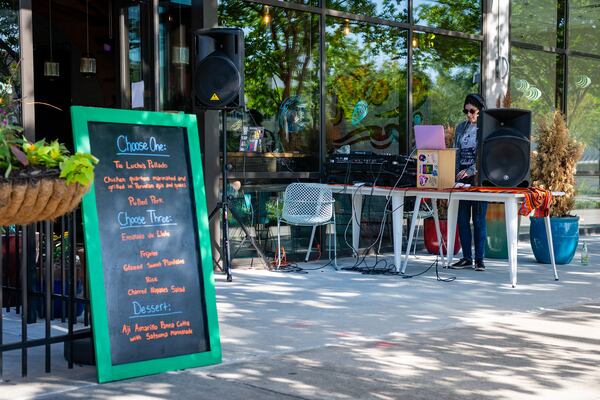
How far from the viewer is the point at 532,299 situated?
7668mm

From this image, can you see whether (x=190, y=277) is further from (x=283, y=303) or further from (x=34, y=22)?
(x=34, y=22)

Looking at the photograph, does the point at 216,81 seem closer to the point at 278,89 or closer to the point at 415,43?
the point at 278,89

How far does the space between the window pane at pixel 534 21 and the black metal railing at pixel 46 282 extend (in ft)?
27.7

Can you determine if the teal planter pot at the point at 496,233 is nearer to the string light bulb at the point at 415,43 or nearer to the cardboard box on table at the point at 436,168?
the cardboard box on table at the point at 436,168

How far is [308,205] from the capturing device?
970 cm

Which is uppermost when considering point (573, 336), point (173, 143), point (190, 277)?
point (173, 143)

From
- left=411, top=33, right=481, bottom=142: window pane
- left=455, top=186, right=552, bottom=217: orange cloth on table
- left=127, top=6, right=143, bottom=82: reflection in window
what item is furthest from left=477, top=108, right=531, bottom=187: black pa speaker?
left=127, top=6, right=143, bottom=82: reflection in window

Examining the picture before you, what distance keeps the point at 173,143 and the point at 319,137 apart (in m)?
5.35

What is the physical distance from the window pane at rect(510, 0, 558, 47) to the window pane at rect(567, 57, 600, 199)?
0.69m

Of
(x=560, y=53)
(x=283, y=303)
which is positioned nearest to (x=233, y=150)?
(x=283, y=303)

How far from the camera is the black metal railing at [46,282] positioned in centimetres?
496

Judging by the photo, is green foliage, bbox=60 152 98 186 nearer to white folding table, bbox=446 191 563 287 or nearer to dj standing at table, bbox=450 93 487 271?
white folding table, bbox=446 191 563 287

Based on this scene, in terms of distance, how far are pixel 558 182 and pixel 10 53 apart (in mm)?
5989

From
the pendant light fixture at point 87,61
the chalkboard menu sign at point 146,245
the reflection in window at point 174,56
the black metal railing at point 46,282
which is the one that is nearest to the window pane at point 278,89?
the reflection in window at point 174,56
